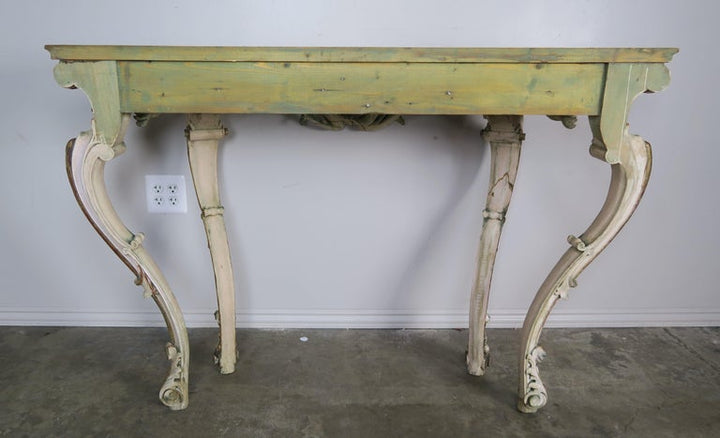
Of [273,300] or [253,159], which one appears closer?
[253,159]

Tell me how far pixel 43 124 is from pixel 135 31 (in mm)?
358

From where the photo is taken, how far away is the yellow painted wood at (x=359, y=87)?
0.92 m

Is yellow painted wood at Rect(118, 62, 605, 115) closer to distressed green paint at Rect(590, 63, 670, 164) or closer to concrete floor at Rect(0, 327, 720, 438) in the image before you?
distressed green paint at Rect(590, 63, 670, 164)

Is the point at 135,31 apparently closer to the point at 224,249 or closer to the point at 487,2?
the point at 224,249

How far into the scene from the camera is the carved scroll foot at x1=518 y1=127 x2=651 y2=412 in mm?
975

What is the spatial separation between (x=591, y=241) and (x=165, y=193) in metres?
1.06

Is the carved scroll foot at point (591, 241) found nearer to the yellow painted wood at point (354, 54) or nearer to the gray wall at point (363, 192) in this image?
the yellow painted wood at point (354, 54)

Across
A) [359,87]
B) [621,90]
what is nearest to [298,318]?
[359,87]

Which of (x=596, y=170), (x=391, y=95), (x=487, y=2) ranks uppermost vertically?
(x=487, y=2)

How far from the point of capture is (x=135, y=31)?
1288mm

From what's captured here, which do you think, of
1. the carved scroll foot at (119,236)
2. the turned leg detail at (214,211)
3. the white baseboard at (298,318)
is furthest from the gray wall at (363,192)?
the carved scroll foot at (119,236)

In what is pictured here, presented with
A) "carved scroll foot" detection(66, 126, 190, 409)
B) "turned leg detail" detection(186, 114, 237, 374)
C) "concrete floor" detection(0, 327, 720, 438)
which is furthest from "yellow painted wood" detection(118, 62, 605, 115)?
"concrete floor" detection(0, 327, 720, 438)

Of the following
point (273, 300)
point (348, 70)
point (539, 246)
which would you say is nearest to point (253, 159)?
point (273, 300)

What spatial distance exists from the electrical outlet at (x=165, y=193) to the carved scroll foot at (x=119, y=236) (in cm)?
37
